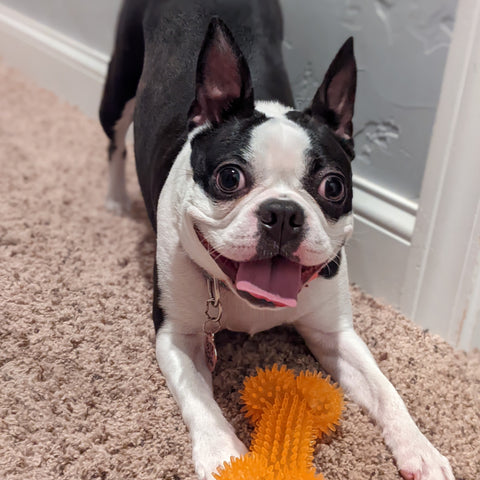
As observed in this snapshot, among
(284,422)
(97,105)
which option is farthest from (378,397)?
(97,105)

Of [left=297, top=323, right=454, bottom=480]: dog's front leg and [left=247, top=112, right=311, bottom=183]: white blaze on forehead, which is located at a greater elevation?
[left=247, top=112, right=311, bottom=183]: white blaze on forehead

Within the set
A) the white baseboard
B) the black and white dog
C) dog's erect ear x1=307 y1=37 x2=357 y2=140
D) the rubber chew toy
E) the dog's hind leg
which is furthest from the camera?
the dog's hind leg

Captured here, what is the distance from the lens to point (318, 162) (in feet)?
3.65

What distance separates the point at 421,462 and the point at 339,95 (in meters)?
0.75

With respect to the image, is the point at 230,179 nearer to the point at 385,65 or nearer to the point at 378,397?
the point at 378,397

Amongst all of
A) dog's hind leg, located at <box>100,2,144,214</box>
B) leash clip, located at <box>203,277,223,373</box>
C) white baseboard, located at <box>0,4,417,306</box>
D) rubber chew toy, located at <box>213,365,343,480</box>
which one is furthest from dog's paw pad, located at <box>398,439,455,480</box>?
dog's hind leg, located at <box>100,2,144,214</box>

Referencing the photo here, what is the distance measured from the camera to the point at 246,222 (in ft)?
3.45

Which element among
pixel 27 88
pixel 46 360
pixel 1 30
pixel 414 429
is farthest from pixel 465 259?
pixel 1 30

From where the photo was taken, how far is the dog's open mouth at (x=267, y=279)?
1.06m

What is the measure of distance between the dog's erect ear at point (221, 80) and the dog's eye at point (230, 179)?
145 mm

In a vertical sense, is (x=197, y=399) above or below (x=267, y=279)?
below

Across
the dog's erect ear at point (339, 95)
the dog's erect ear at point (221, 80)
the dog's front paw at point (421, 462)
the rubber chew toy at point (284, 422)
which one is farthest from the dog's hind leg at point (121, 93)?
the dog's front paw at point (421, 462)

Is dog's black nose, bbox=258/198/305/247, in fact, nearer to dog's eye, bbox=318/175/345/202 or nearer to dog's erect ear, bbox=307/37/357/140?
dog's eye, bbox=318/175/345/202

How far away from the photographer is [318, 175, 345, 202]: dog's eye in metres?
1.12
